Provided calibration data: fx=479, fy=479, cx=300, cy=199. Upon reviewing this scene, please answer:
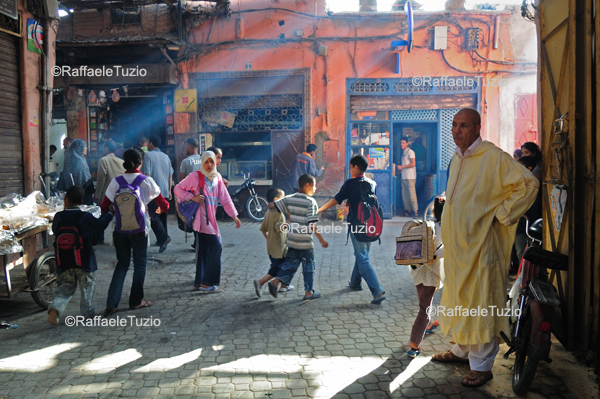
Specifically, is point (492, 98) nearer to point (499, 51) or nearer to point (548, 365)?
point (499, 51)

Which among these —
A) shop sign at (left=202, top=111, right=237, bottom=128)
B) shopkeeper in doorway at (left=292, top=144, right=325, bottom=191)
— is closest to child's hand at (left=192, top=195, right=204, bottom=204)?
shopkeeper in doorway at (left=292, top=144, right=325, bottom=191)

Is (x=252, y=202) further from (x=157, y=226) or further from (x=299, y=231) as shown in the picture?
(x=299, y=231)

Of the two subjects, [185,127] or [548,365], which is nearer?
[548,365]

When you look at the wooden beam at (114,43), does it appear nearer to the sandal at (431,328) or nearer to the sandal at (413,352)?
the sandal at (431,328)

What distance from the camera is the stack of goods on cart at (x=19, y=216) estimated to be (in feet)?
15.6

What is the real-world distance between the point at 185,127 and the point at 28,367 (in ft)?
30.7

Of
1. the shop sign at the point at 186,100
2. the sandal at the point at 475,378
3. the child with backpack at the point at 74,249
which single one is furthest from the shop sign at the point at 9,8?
the sandal at the point at 475,378

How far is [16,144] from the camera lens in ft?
22.5

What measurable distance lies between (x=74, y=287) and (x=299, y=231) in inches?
94.5

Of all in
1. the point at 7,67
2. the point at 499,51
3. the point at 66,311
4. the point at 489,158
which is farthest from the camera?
the point at 499,51

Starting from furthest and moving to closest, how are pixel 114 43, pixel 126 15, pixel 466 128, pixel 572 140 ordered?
pixel 126 15
pixel 114 43
pixel 572 140
pixel 466 128

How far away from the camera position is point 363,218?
217 inches

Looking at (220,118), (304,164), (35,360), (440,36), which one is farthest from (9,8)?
(440,36)

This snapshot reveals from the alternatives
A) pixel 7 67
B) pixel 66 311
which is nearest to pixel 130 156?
pixel 66 311
